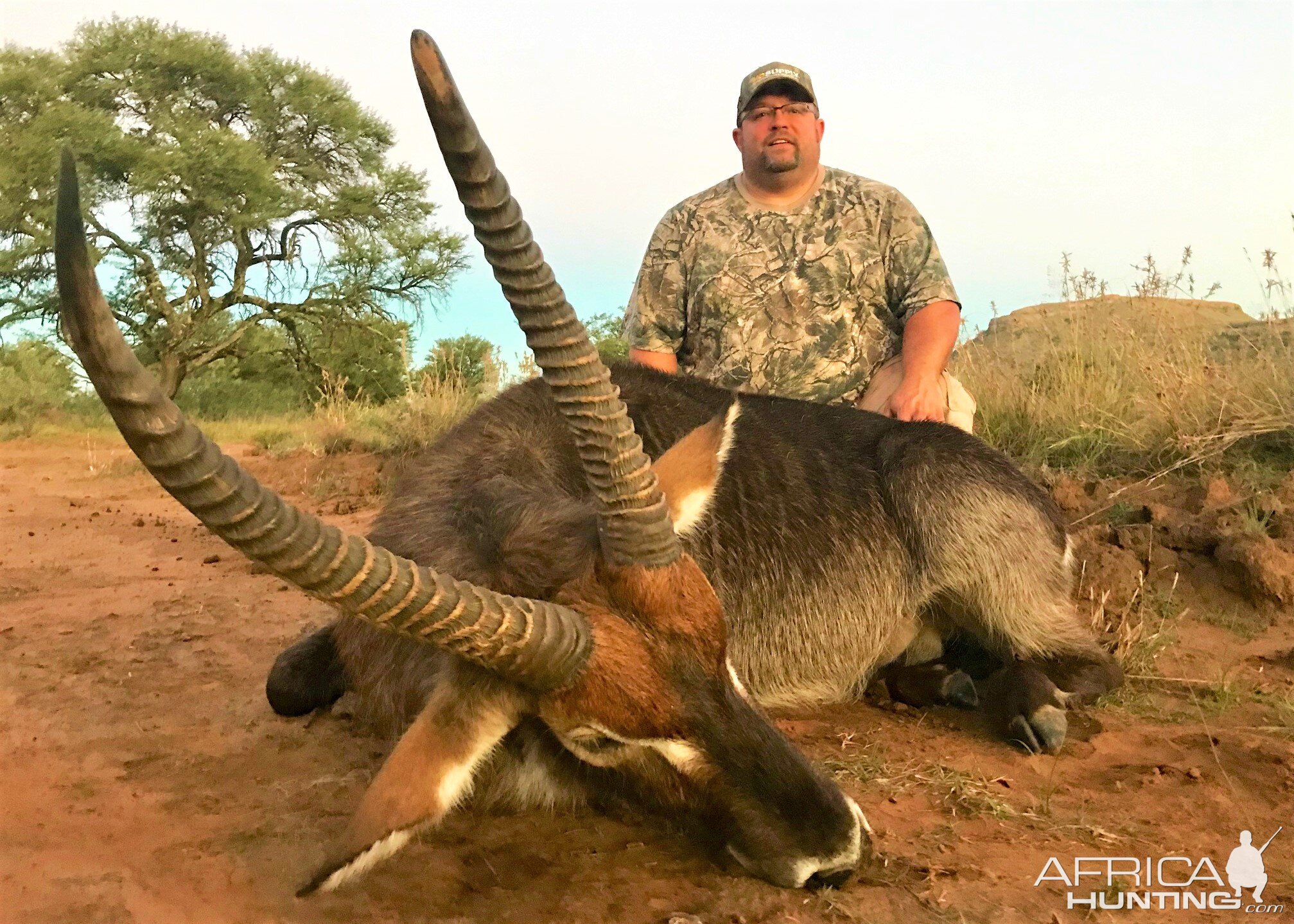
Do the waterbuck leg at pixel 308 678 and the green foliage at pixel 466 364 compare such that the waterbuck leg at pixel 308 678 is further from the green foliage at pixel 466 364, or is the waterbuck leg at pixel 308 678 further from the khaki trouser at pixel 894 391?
the green foliage at pixel 466 364

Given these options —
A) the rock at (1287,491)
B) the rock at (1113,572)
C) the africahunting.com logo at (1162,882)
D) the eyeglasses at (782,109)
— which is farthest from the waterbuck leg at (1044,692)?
the eyeglasses at (782,109)

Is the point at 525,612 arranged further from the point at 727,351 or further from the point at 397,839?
the point at 727,351

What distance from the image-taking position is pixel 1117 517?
5465mm

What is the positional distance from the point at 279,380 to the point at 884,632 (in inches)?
735

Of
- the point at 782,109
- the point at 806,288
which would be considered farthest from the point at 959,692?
the point at 782,109

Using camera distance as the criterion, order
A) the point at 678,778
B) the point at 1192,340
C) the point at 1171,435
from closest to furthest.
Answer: the point at 678,778, the point at 1171,435, the point at 1192,340

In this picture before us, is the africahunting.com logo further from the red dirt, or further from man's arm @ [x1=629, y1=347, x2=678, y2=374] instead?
man's arm @ [x1=629, y1=347, x2=678, y2=374]

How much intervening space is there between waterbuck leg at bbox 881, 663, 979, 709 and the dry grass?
9.22 ft

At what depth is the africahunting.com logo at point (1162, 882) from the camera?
90.7 inches

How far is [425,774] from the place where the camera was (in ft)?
6.45

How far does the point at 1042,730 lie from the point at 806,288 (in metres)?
2.81

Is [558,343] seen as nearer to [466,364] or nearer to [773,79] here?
[773,79]

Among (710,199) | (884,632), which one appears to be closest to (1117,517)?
(884,632)

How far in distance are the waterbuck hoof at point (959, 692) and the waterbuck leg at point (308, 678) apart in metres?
2.30
